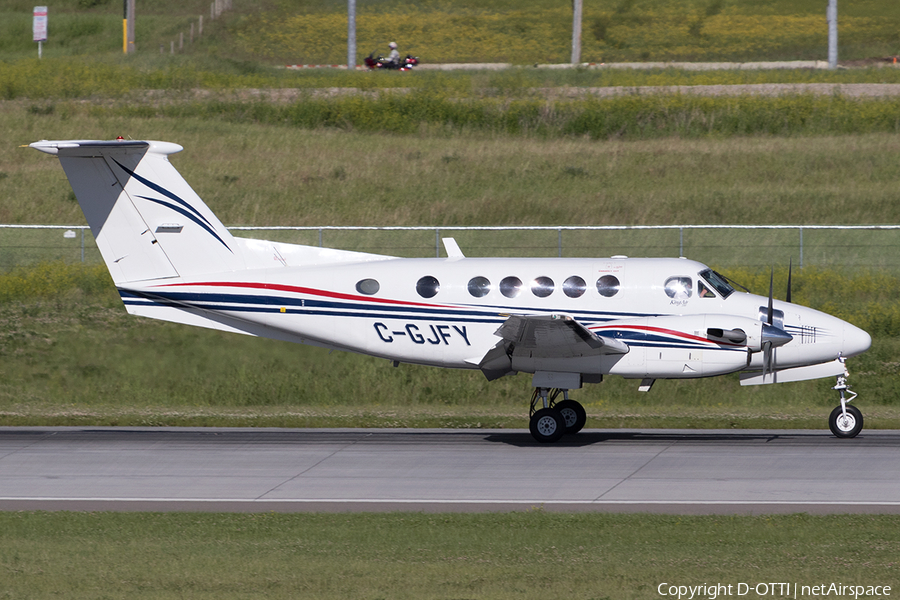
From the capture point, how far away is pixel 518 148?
4512 cm

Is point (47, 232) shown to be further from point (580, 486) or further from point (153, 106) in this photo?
point (580, 486)

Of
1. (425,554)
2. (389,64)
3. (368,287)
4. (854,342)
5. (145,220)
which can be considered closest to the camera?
(425,554)

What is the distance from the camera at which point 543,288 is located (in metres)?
18.4

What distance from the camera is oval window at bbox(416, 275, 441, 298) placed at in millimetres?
18844

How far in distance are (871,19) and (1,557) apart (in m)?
82.7

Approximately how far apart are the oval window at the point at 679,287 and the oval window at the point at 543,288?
2042mm

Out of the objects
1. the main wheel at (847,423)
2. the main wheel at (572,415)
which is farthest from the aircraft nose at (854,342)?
the main wheel at (572,415)

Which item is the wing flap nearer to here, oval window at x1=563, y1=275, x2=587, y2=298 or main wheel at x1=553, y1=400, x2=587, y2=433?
oval window at x1=563, y1=275, x2=587, y2=298

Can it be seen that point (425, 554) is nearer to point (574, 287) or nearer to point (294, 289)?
point (574, 287)

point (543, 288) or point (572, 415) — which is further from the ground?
point (543, 288)

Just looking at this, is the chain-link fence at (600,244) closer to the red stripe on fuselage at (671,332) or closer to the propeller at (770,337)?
the red stripe on fuselage at (671,332)

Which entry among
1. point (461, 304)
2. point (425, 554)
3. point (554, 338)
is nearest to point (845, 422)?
point (554, 338)

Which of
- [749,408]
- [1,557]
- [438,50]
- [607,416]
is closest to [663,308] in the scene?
[607,416]

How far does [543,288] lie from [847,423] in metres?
5.77
